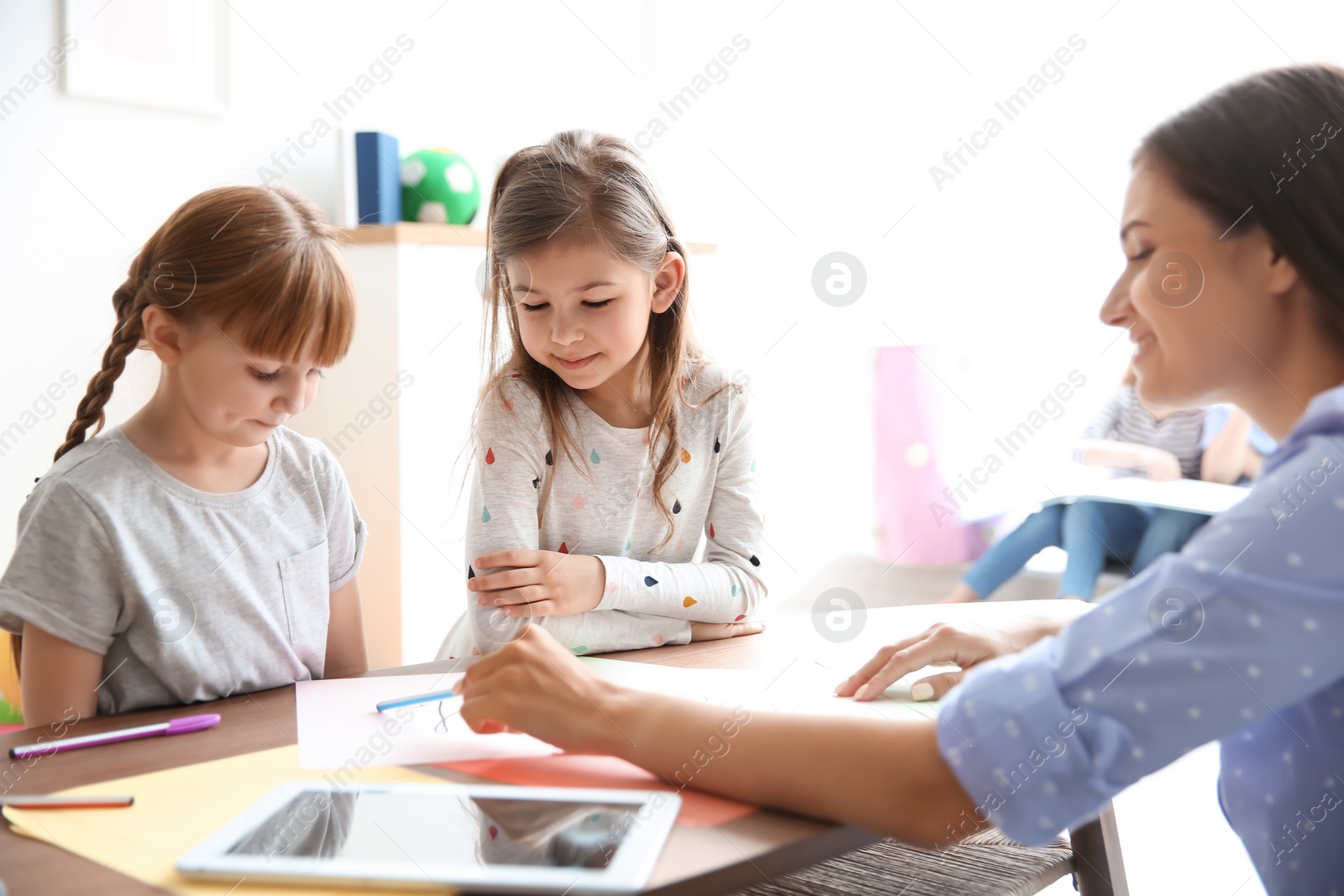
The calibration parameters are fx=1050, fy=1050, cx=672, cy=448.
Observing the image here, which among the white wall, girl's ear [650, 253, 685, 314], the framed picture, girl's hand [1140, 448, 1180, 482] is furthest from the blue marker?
Answer: girl's hand [1140, 448, 1180, 482]

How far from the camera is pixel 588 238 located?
1.24 m

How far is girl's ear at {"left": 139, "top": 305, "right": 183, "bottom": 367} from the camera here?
3.41ft

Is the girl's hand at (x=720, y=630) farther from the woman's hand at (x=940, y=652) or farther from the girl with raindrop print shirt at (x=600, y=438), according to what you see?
the woman's hand at (x=940, y=652)

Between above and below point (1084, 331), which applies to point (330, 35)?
above

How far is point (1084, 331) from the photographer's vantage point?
3176mm

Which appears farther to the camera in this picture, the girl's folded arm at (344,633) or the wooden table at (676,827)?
the girl's folded arm at (344,633)

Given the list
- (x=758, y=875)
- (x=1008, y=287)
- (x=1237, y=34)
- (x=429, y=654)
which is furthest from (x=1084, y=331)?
(x=758, y=875)

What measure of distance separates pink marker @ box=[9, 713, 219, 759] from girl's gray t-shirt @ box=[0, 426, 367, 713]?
166 millimetres

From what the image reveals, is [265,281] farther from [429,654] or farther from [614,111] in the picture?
[614,111]

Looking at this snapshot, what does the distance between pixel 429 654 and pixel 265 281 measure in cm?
168

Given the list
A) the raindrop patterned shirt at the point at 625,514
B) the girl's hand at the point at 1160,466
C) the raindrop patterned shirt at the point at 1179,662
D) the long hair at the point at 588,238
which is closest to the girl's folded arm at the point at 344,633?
the raindrop patterned shirt at the point at 625,514

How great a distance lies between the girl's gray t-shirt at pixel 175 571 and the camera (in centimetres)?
95

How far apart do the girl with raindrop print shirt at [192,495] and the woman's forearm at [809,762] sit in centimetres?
51

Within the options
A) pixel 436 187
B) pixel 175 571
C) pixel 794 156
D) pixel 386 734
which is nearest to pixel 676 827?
pixel 386 734
